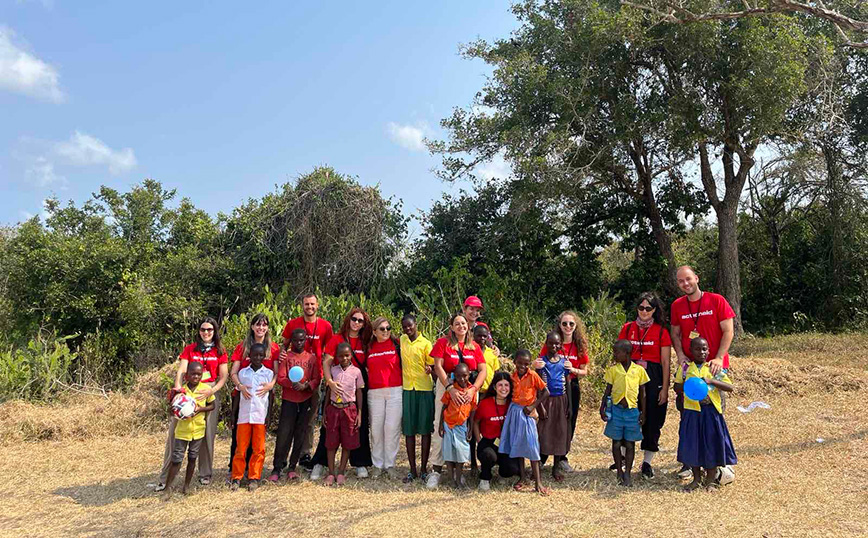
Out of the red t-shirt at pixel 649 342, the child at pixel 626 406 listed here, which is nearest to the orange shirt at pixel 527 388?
the child at pixel 626 406

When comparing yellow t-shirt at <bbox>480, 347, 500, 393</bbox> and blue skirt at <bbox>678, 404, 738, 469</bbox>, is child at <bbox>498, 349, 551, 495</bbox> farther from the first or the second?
blue skirt at <bbox>678, 404, 738, 469</bbox>

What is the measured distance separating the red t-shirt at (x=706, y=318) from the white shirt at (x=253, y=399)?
12.2 ft

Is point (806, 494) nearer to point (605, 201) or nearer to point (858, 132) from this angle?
point (605, 201)

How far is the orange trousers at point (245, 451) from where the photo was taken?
5457 mm

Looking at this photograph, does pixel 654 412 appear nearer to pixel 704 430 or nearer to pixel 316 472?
pixel 704 430

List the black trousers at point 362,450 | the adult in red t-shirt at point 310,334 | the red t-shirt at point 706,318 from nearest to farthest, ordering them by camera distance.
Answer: the red t-shirt at point 706,318, the black trousers at point 362,450, the adult in red t-shirt at point 310,334

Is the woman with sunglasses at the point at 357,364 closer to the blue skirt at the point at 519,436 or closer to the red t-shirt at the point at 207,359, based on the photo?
the red t-shirt at the point at 207,359

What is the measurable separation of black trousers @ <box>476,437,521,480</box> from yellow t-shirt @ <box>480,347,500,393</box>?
473 mm

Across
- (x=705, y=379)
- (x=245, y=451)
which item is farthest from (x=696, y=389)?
(x=245, y=451)

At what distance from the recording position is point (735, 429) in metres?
7.17

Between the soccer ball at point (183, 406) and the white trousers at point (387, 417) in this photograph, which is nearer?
the soccer ball at point (183, 406)

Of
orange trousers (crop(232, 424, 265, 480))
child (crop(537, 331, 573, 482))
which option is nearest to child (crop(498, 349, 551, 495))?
child (crop(537, 331, 573, 482))

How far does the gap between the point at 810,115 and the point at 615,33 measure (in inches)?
180

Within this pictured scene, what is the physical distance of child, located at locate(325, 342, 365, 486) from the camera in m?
5.53
